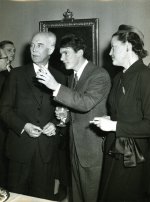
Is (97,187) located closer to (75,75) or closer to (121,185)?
(121,185)

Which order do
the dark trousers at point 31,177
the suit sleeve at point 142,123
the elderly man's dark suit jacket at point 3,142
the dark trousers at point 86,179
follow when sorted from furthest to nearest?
1. the elderly man's dark suit jacket at point 3,142
2. the dark trousers at point 31,177
3. the dark trousers at point 86,179
4. the suit sleeve at point 142,123

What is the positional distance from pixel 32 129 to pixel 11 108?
32 cm

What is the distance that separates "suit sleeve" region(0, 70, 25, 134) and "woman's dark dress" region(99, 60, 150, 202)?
952 millimetres

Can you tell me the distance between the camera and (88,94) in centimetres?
260

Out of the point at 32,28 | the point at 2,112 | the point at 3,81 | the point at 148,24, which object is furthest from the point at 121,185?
the point at 32,28

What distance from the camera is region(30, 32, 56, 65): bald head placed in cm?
301

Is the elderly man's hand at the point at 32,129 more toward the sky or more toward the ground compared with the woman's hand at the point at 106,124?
more toward the ground

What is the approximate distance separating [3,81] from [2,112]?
0.91 m

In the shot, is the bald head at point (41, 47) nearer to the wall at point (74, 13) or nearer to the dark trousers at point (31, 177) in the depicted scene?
the dark trousers at point (31, 177)

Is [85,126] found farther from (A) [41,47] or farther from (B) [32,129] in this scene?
(A) [41,47]

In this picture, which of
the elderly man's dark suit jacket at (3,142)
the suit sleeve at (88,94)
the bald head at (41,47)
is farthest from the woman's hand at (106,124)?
the elderly man's dark suit jacket at (3,142)

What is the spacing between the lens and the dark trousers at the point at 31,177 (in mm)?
3045

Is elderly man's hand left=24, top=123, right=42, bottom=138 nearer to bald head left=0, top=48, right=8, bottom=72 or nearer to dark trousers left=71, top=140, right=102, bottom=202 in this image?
dark trousers left=71, top=140, right=102, bottom=202

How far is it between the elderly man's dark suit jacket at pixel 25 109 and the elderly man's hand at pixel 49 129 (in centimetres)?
8
